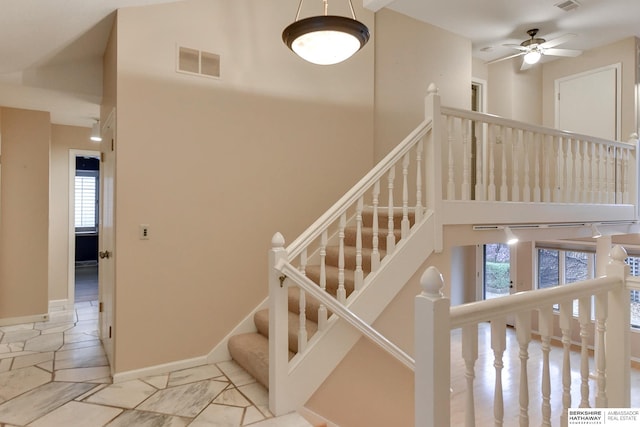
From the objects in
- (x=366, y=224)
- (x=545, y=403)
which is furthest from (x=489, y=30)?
(x=545, y=403)

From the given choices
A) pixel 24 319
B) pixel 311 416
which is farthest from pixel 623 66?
pixel 24 319

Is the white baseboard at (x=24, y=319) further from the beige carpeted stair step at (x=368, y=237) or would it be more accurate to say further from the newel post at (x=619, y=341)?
the newel post at (x=619, y=341)

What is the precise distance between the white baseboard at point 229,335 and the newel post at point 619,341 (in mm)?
2556

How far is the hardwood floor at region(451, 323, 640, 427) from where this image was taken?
5.00m

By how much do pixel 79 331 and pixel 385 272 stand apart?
3517 mm

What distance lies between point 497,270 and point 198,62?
301 inches

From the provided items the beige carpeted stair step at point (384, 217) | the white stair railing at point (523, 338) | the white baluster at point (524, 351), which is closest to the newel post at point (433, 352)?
the white stair railing at point (523, 338)

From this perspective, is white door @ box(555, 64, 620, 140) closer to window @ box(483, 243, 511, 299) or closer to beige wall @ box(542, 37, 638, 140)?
beige wall @ box(542, 37, 638, 140)

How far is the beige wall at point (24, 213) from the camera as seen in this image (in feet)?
14.6

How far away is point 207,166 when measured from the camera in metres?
3.24

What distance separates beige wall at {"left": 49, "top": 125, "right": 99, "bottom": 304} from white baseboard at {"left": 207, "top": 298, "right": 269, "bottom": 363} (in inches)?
133

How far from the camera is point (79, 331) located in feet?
13.7

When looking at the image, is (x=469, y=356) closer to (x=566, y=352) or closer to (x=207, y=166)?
(x=566, y=352)

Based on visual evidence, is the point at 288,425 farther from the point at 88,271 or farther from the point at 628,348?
the point at 88,271
